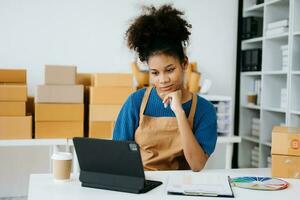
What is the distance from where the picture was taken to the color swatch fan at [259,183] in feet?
4.23

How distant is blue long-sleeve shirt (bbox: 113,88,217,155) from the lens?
5.41 ft

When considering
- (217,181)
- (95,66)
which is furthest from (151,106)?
(95,66)

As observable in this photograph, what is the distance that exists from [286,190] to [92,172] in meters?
0.62

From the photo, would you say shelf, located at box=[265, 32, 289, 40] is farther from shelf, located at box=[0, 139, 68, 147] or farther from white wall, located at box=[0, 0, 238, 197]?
shelf, located at box=[0, 139, 68, 147]

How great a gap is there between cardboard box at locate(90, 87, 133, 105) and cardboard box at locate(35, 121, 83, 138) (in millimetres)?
196

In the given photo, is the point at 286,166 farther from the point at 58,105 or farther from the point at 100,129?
the point at 58,105

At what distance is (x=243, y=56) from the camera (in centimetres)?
374

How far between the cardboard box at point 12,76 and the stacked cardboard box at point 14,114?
0.41 ft

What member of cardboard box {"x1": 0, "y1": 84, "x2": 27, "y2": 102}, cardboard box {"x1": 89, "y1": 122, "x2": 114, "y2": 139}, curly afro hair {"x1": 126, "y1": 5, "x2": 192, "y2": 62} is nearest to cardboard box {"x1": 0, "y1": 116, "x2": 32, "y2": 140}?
cardboard box {"x1": 0, "y1": 84, "x2": 27, "y2": 102}

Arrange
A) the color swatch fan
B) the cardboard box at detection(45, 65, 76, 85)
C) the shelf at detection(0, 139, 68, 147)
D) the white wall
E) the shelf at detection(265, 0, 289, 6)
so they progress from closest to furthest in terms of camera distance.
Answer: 1. the color swatch fan
2. the shelf at detection(0, 139, 68, 147)
3. the cardboard box at detection(45, 65, 76, 85)
4. the white wall
5. the shelf at detection(265, 0, 289, 6)

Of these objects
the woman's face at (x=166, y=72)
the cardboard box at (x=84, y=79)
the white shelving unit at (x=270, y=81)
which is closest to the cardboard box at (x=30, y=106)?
the cardboard box at (x=84, y=79)

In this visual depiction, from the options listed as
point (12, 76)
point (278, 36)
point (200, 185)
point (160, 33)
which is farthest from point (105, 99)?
point (278, 36)

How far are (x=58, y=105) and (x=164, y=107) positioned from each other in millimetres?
1121

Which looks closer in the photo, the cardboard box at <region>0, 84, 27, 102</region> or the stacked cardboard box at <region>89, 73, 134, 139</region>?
the cardboard box at <region>0, 84, 27, 102</region>
